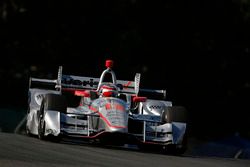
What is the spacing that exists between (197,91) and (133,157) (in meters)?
31.2

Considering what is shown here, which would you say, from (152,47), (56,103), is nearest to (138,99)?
(56,103)

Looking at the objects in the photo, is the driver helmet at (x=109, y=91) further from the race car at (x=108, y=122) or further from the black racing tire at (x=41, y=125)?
the black racing tire at (x=41, y=125)

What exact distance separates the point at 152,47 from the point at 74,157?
33.8 meters

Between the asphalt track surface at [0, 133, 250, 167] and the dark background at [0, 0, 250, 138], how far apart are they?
27131mm

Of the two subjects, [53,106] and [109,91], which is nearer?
[53,106]

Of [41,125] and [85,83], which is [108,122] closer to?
[41,125]

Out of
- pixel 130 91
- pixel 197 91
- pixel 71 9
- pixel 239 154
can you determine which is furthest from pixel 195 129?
pixel 130 91

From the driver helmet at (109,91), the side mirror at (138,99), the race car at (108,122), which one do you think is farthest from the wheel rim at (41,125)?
the side mirror at (138,99)

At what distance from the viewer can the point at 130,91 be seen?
18172 mm

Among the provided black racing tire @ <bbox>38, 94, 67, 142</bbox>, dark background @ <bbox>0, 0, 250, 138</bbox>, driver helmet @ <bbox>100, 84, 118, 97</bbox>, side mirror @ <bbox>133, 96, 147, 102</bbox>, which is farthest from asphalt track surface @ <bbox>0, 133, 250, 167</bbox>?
dark background @ <bbox>0, 0, 250, 138</bbox>

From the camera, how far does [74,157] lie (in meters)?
12.6

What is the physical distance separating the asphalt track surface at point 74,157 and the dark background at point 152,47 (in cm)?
2713

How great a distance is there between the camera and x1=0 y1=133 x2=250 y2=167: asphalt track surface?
11555 millimetres

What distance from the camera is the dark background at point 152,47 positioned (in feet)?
143
